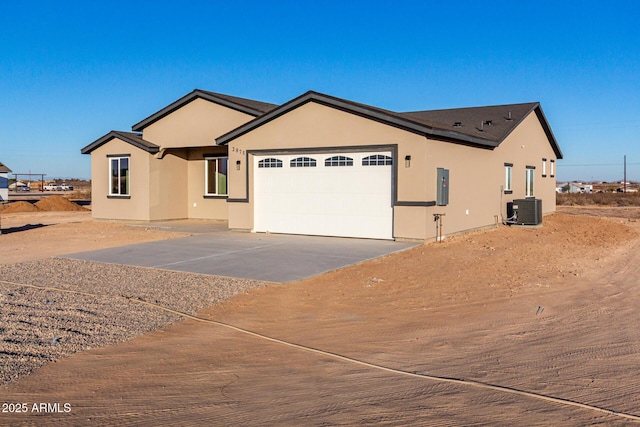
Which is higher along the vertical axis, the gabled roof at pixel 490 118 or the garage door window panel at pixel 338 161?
the gabled roof at pixel 490 118

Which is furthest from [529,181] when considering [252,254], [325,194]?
[252,254]

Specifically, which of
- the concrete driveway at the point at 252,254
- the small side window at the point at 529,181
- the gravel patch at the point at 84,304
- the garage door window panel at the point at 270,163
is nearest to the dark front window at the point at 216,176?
the garage door window panel at the point at 270,163

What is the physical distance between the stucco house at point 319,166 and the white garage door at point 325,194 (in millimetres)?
32

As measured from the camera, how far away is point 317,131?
18031 mm

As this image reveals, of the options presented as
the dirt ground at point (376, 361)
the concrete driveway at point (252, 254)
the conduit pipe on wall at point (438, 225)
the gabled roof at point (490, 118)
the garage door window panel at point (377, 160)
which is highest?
the gabled roof at point (490, 118)

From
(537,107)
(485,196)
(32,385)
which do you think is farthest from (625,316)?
(537,107)

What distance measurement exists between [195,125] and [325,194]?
7.94m

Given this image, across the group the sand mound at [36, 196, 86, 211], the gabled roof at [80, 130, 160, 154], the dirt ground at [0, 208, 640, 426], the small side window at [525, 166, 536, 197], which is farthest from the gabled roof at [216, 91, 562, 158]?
the sand mound at [36, 196, 86, 211]

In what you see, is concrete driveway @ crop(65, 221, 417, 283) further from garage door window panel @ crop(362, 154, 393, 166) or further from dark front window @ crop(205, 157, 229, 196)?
dark front window @ crop(205, 157, 229, 196)

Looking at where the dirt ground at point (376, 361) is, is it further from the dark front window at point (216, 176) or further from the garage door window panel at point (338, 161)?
the dark front window at point (216, 176)

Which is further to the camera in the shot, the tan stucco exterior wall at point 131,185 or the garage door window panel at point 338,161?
the tan stucco exterior wall at point 131,185

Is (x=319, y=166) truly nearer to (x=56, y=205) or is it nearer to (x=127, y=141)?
(x=127, y=141)

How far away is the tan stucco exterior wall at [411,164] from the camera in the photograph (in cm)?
1656

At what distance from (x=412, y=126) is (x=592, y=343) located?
33.2ft
